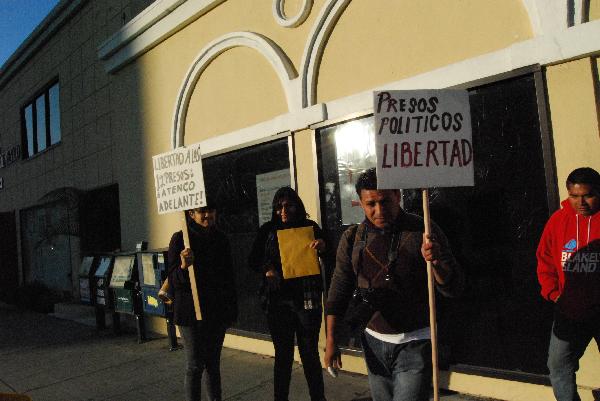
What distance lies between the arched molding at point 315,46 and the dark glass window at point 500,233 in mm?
1804

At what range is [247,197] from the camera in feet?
21.2

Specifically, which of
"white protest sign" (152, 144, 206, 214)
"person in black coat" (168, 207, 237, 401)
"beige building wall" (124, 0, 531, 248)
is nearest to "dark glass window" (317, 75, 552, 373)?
"beige building wall" (124, 0, 531, 248)

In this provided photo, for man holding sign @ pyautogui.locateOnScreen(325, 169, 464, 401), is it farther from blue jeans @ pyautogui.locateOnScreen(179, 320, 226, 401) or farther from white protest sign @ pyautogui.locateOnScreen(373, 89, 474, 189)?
blue jeans @ pyautogui.locateOnScreen(179, 320, 226, 401)

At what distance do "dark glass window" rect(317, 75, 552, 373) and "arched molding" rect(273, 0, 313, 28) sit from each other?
2245mm

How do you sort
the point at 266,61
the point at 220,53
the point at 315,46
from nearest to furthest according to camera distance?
the point at 315,46
the point at 266,61
the point at 220,53

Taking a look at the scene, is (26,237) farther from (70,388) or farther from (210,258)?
(210,258)

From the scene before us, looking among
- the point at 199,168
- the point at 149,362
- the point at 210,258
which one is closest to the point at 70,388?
the point at 149,362

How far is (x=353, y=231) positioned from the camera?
9.29ft

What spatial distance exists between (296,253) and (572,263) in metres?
1.89

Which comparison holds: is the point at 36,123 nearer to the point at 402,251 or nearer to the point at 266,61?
the point at 266,61

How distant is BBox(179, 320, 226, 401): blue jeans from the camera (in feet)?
12.6

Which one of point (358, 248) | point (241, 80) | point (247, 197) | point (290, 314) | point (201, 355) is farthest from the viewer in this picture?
point (241, 80)

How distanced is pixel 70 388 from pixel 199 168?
3072 millimetres

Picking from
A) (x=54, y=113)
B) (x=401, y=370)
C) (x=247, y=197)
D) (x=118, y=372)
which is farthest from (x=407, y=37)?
(x=54, y=113)
